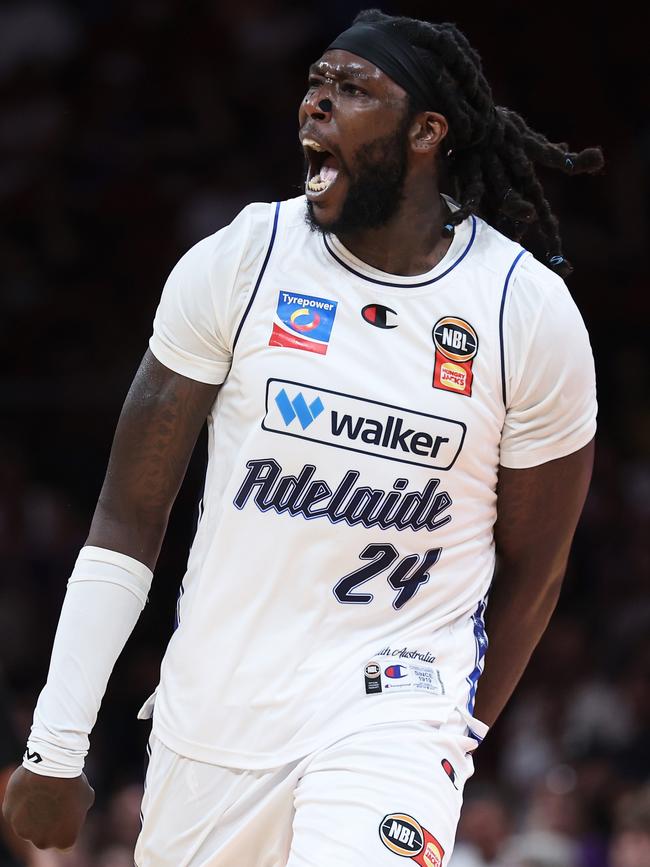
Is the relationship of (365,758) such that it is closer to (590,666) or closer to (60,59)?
(590,666)

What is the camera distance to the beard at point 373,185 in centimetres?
336

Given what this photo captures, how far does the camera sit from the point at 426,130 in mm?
3430

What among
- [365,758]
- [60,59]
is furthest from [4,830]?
[60,59]

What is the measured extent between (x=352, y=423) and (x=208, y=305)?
422mm

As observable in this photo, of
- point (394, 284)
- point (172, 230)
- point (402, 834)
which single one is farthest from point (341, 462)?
point (172, 230)

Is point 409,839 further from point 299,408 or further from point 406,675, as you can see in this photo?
point 299,408

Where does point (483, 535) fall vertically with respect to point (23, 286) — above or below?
above

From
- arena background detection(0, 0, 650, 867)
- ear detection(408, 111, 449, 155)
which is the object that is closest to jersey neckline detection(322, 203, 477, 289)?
ear detection(408, 111, 449, 155)

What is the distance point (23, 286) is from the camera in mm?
9391

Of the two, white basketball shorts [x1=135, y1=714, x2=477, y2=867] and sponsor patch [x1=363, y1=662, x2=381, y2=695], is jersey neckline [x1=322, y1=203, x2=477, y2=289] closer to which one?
sponsor patch [x1=363, y1=662, x2=381, y2=695]

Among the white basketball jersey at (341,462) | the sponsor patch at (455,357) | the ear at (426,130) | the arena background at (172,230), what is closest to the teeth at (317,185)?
the white basketball jersey at (341,462)

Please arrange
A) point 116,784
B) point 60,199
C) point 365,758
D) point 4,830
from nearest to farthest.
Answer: point 365,758, point 4,830, point 116,784, point 60,199

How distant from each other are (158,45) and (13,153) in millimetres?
1213

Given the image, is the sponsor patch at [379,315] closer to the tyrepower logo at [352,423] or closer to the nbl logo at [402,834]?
the tyrepower logo at [352,423]
